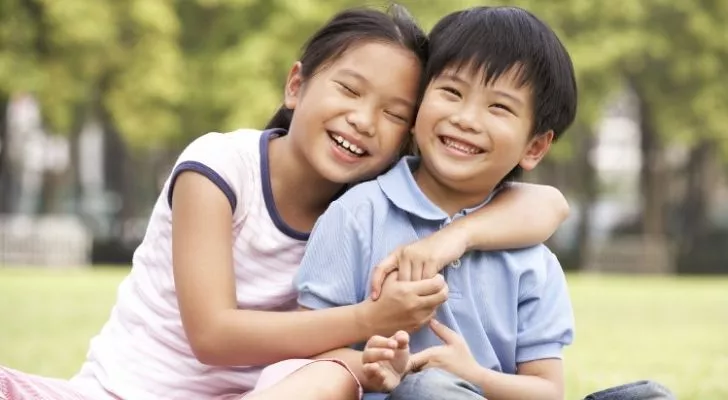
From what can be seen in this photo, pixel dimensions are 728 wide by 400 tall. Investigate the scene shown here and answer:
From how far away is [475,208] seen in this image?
3355 millimetres

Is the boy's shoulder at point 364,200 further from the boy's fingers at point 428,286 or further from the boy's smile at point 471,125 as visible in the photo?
the boy's fingers at point 428,286

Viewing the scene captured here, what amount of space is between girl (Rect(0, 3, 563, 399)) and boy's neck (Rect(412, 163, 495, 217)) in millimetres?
79

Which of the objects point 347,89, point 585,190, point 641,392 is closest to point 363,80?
point 347,89

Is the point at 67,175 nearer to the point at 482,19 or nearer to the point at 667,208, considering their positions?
the point at 667,208

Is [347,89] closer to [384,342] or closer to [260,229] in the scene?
[260,229]

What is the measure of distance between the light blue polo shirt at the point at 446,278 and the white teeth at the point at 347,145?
14cm

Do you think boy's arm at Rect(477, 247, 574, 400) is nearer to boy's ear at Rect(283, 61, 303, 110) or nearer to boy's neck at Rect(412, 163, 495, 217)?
boy's neck at Rect(412, 163, 495, 217)

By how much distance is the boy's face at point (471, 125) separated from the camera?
3.21 metres

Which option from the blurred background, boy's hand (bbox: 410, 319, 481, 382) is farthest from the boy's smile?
the blurred background

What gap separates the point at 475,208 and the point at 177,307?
2.91ft

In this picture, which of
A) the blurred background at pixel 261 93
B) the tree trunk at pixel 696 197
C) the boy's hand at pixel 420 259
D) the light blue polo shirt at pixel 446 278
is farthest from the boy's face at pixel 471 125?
the tree trunk at pixel 696 197

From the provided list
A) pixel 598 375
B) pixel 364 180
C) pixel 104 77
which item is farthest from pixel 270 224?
pixel 104 77

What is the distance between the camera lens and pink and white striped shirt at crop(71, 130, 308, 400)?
3.43m

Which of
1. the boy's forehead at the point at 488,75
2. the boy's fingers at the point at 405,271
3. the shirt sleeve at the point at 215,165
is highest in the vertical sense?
the boy's forehead at the point at 488,75
